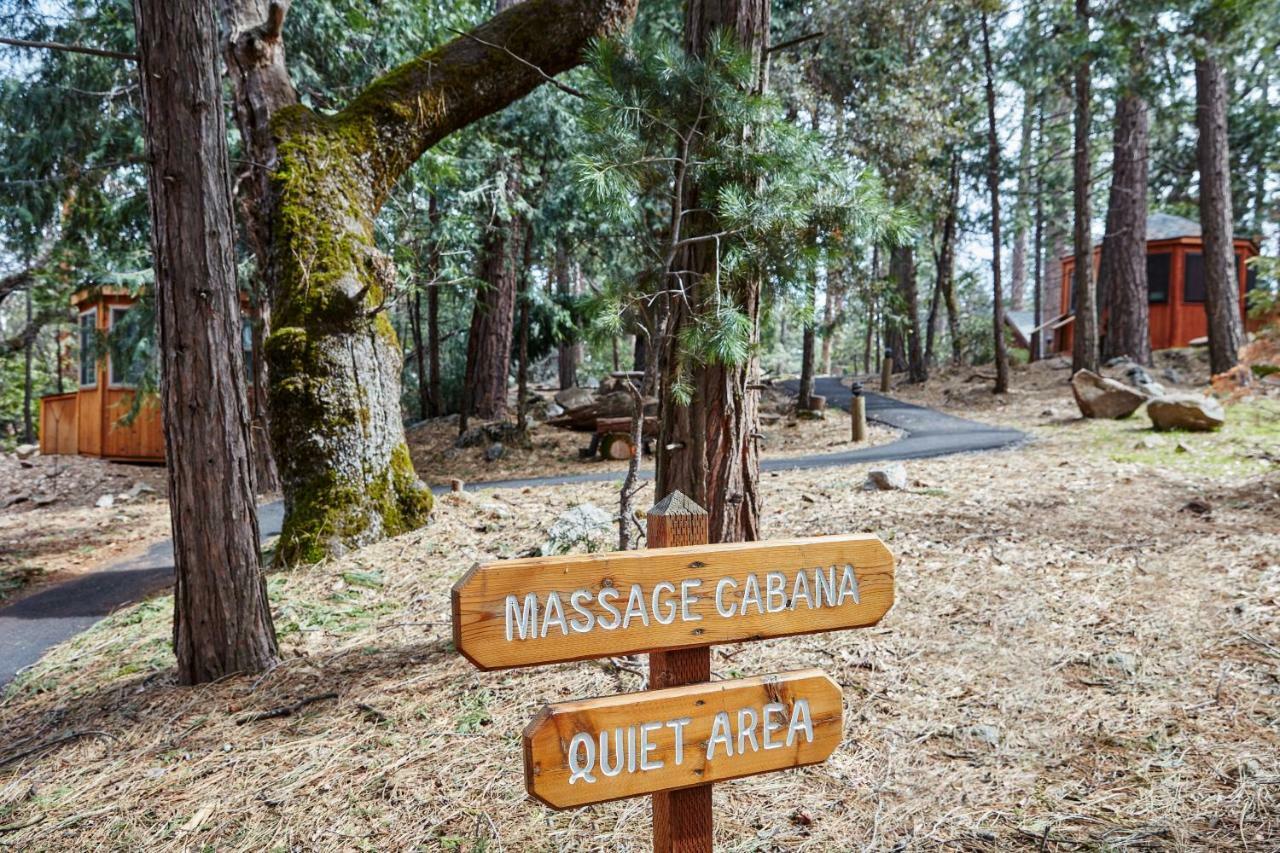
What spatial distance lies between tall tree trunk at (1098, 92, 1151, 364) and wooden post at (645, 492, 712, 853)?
57.8 feet

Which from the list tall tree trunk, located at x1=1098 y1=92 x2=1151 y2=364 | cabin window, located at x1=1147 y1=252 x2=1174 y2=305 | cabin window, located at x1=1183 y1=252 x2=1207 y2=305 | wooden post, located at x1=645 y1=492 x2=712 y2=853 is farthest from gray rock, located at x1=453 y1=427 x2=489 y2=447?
cabin window, located at x1=1183 y1=252 x2=1207 y2=305

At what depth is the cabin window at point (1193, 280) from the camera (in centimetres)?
1941

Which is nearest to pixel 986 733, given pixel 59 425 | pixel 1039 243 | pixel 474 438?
pixel 474 438

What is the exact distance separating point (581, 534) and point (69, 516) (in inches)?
377

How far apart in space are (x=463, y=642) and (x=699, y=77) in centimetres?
325

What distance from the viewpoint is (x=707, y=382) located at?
420 cm

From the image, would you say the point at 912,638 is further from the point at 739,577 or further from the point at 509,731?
the point at 739,577

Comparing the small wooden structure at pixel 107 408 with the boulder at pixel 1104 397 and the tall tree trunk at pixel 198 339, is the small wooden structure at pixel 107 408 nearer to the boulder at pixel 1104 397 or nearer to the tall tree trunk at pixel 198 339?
the tall tree trunk at pixel 198 339

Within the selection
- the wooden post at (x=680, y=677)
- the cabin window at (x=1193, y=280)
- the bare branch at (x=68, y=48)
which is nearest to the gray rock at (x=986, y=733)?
the wooden post at (x=680, y=677)

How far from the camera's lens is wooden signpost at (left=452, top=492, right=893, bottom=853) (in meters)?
1.69

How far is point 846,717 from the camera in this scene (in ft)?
11.1

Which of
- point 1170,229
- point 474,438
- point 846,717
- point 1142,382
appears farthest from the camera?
point 1170,229

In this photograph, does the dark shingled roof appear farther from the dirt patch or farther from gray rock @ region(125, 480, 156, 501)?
gray rock @ region(125, 480, 156, 501)

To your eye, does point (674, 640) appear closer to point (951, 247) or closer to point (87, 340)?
point (87, 340)
